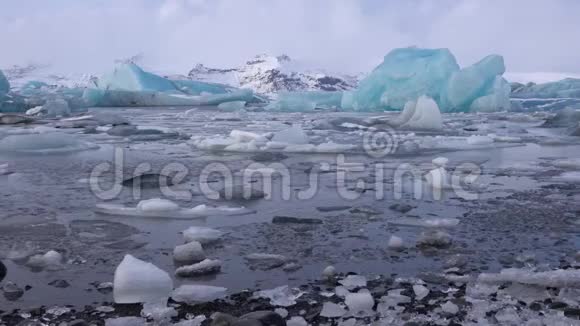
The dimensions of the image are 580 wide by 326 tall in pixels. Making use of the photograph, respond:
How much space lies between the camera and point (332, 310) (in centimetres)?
190

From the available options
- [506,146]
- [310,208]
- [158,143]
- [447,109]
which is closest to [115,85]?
[447,109]

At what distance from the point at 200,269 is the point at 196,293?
292mm

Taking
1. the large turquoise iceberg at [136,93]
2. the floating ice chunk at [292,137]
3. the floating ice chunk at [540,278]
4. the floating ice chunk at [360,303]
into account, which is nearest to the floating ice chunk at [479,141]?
the floating ice chunk at [292,137]

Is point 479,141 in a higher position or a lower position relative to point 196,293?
higher

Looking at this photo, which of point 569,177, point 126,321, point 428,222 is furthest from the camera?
point 569,177

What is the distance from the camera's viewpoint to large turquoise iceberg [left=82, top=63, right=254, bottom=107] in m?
25.2

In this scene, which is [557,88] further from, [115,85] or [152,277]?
[152,277]

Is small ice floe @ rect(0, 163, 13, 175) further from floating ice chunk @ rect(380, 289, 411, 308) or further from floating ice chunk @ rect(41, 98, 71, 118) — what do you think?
floating ice chunk @ rect(41, 98, 71, 118)

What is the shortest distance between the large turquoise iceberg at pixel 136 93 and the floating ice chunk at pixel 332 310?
24060 millimetres

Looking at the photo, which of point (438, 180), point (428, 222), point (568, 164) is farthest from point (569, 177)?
point (428, 222)

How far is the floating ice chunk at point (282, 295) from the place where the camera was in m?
1.97

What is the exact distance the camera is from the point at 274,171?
5.25 m

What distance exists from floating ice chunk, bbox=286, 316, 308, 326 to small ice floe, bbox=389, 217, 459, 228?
4.80 feet

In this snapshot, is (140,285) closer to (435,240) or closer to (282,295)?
(282,295)
